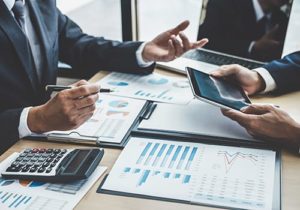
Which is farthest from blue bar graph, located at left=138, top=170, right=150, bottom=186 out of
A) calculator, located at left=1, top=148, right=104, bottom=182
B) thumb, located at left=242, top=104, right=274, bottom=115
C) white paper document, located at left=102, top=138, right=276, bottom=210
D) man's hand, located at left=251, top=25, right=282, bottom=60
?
man's hand, located at left=251, top=25, right=282, bottom=60

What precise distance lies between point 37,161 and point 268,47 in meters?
0.97

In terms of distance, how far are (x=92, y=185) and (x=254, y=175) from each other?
36cm

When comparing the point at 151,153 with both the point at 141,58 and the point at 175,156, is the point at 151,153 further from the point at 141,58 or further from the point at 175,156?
the point at 141,58

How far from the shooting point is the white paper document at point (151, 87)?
4.48ft

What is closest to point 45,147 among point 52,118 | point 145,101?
point 52,118

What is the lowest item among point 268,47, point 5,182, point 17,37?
point 5,182

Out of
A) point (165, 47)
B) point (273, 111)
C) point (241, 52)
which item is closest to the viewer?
point (273, 111)

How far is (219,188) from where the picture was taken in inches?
36.2

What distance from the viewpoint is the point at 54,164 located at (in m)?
0.99

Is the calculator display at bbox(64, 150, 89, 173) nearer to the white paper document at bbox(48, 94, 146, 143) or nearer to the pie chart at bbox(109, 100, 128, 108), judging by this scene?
the white paper document at bbox(48, 94, 146, 143)

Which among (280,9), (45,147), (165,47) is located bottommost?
(45,147)

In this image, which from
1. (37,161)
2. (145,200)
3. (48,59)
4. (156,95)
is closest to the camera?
(145,200)

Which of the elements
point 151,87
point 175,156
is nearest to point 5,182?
point 175,156

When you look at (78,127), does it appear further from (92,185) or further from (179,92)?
(179,92)
